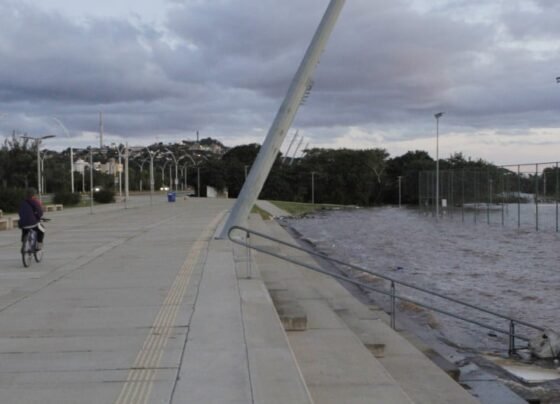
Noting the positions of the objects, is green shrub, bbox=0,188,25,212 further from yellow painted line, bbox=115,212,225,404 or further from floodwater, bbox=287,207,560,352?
yellow painted line, bbox=115,212,225,404

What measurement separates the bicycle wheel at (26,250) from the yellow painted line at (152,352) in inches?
163

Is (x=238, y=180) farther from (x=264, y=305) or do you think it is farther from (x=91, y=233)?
(x=264, y=305)

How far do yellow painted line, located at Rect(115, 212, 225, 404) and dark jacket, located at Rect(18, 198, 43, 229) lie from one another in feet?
14.3

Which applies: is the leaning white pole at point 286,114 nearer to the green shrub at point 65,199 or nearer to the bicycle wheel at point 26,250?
the bicycle wheel at point 26,250

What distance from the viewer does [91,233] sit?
22.6 m

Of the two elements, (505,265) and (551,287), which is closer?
(551,287)

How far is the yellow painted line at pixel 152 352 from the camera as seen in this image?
5183 millimetres

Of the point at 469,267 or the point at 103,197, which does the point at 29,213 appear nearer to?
the point at 469,267

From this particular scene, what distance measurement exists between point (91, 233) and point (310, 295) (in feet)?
42.9

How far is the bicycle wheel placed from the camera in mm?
13391

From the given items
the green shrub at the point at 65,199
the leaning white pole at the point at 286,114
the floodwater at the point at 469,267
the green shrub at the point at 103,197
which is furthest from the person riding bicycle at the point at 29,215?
the green shrub at the point at 103,197

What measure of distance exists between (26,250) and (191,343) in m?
8.11

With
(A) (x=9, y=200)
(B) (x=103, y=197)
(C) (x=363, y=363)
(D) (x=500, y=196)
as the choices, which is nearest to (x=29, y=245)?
(C) (x=363, y=363)

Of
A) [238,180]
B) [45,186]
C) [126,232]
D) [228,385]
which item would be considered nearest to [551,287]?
[228,385]
